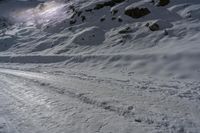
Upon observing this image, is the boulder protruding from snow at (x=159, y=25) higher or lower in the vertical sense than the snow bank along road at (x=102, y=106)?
higher

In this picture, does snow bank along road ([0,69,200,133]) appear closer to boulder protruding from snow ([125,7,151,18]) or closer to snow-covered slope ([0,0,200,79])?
snow-covered slope ([0,0,200,79])

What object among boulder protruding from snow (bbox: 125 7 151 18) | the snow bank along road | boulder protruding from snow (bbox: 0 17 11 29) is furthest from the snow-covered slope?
boulder protruding from snow (bbox: 0 17 11 29)

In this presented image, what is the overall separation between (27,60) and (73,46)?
2.98 metres

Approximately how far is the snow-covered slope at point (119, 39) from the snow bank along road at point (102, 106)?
1672 millimetres

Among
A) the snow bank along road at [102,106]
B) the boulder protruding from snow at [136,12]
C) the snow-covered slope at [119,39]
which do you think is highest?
the boulder protruding from snow at [136,12]

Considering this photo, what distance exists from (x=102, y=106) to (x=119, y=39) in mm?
8251

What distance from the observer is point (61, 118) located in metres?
7.37

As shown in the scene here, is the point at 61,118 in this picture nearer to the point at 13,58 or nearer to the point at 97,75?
the point at 97,75

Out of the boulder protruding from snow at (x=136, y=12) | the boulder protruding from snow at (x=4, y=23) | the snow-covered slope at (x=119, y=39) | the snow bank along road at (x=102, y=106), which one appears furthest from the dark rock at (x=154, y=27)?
the boulder protruding from snow at (x=4, y=23)

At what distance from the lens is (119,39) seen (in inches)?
612

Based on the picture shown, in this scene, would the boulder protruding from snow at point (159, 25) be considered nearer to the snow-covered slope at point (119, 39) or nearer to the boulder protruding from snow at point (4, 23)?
the snow-covered slope at point (119, 39)

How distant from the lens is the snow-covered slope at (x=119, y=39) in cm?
1137

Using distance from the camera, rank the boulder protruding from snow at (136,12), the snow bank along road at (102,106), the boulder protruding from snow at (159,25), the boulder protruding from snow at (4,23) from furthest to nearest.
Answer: the boulder protruding from snow at (4,23)
the boulder protruding from snow at (136,12)
the boulder protruding from snow at (159,25)
the snow bank along road at (102,106)

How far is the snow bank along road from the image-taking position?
21.5 ft
